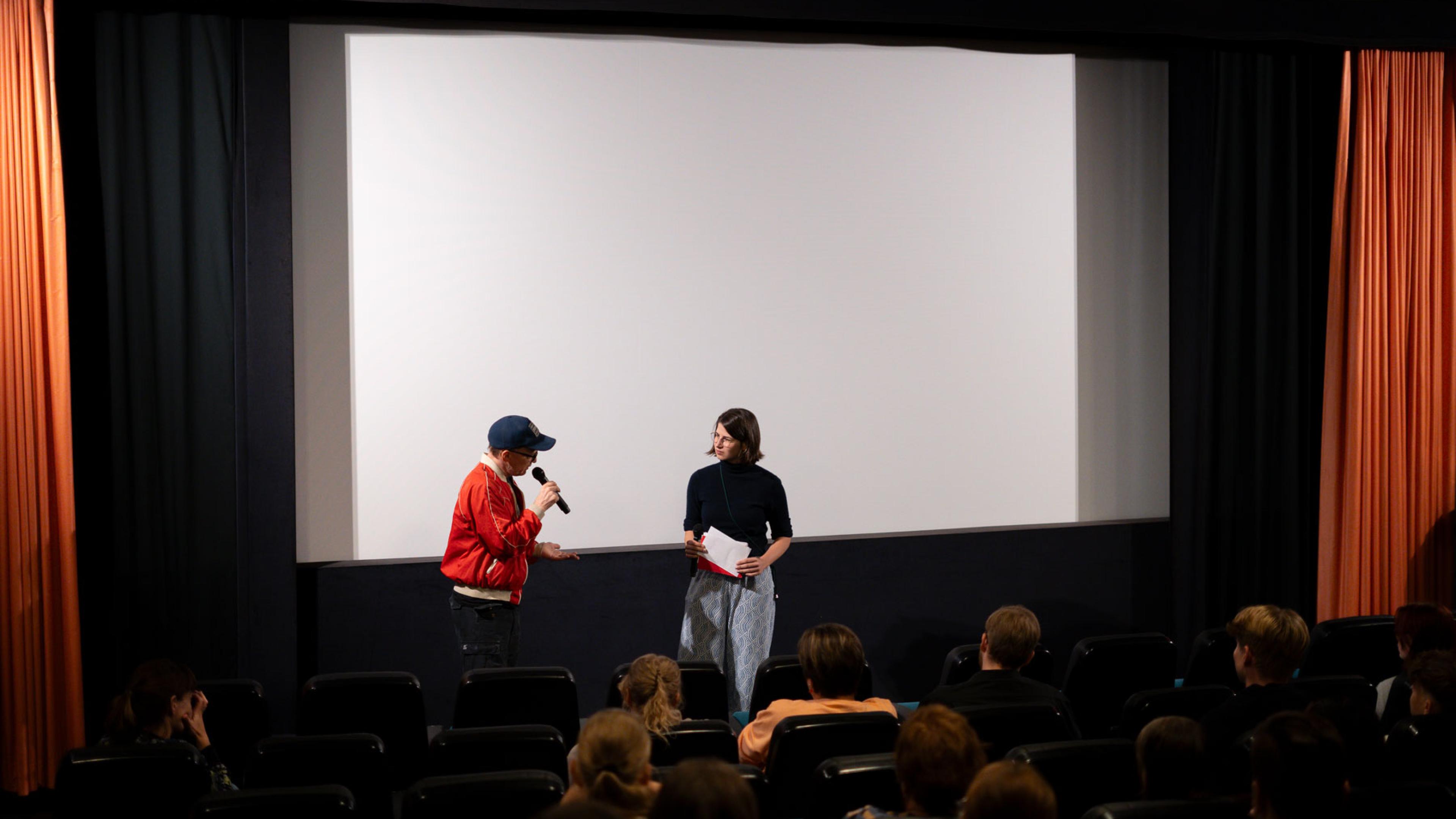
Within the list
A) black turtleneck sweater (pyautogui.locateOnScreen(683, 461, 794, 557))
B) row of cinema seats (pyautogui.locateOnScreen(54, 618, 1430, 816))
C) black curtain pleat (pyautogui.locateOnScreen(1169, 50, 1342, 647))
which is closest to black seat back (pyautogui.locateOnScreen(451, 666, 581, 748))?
row of cinema seats (pyautogui.locateOnScreen(54, 618, 1430, 816))

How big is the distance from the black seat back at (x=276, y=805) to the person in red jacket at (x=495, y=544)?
6.78 feet

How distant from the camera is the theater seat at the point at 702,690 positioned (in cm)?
387

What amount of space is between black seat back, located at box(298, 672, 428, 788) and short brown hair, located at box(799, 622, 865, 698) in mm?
1175

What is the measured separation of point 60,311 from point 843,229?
11.5 ft

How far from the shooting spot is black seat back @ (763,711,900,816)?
305 cm

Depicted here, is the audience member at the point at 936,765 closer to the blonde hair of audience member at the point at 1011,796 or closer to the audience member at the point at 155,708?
the blonde hair of audience member at the point at 1011,796

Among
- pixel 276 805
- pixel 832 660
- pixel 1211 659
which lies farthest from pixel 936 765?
pixel 1211 659

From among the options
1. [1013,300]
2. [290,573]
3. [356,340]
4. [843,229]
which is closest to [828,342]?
[843,229]

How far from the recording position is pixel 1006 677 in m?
3.43

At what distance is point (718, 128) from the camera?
5949mm

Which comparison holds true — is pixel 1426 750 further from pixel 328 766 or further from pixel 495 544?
pixel 495 544

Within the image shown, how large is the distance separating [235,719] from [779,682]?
1.66 m

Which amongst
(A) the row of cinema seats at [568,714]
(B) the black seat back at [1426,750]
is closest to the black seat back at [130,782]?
(A) the row of cinema seats at [568,714]

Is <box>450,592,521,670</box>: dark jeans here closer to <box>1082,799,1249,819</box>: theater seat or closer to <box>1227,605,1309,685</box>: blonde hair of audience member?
<box>1227,605,1309,685</box>: blonde hair of audience member
